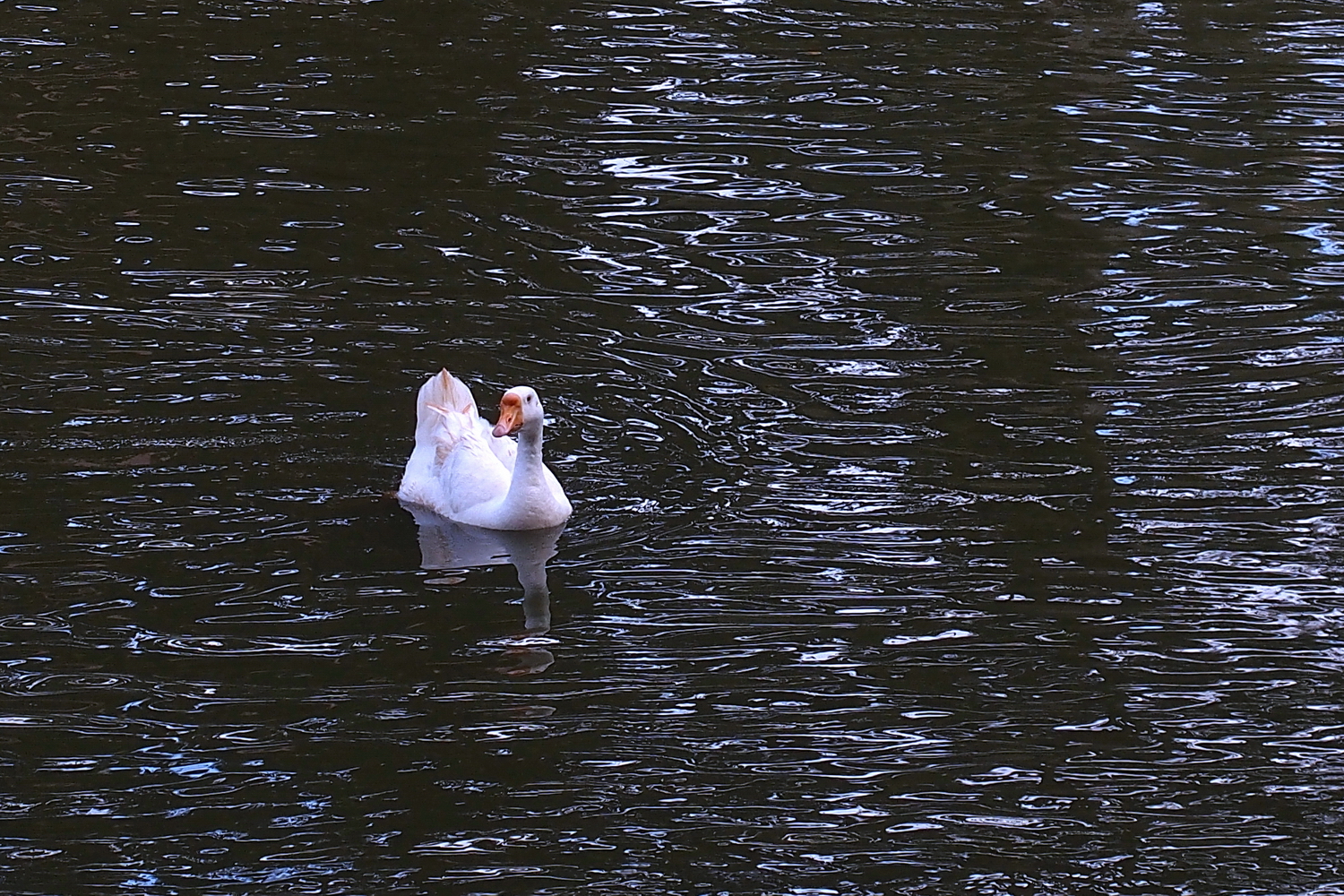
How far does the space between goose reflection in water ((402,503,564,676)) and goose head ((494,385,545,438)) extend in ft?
1.55

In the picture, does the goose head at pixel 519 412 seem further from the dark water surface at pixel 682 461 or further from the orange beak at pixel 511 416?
the dark water surface at pixel 682 461

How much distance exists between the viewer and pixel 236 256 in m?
11.5

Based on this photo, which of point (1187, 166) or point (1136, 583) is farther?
point (1187, 166)

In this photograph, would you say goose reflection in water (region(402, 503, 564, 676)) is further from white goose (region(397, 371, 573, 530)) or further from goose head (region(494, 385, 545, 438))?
goose head (region(494, 385, 545, 438))

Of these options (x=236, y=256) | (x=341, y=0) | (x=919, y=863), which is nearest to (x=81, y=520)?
(x=236, y=256)

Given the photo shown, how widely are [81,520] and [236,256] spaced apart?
3319 mm

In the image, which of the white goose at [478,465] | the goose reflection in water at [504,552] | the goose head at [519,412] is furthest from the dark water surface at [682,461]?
the goose head at [519,412]

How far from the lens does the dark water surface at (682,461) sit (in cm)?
652

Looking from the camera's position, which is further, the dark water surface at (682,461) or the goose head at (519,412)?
the goose head at (519,412)

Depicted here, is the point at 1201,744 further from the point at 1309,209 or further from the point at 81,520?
the point at 1309,209

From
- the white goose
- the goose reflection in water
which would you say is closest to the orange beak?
the white goose

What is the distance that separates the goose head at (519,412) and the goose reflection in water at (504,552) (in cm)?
47

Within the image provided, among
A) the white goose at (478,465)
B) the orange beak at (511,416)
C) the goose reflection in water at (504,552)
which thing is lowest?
the goose reflection in water at (504,552)

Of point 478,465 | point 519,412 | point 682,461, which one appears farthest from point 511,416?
point 682,461
